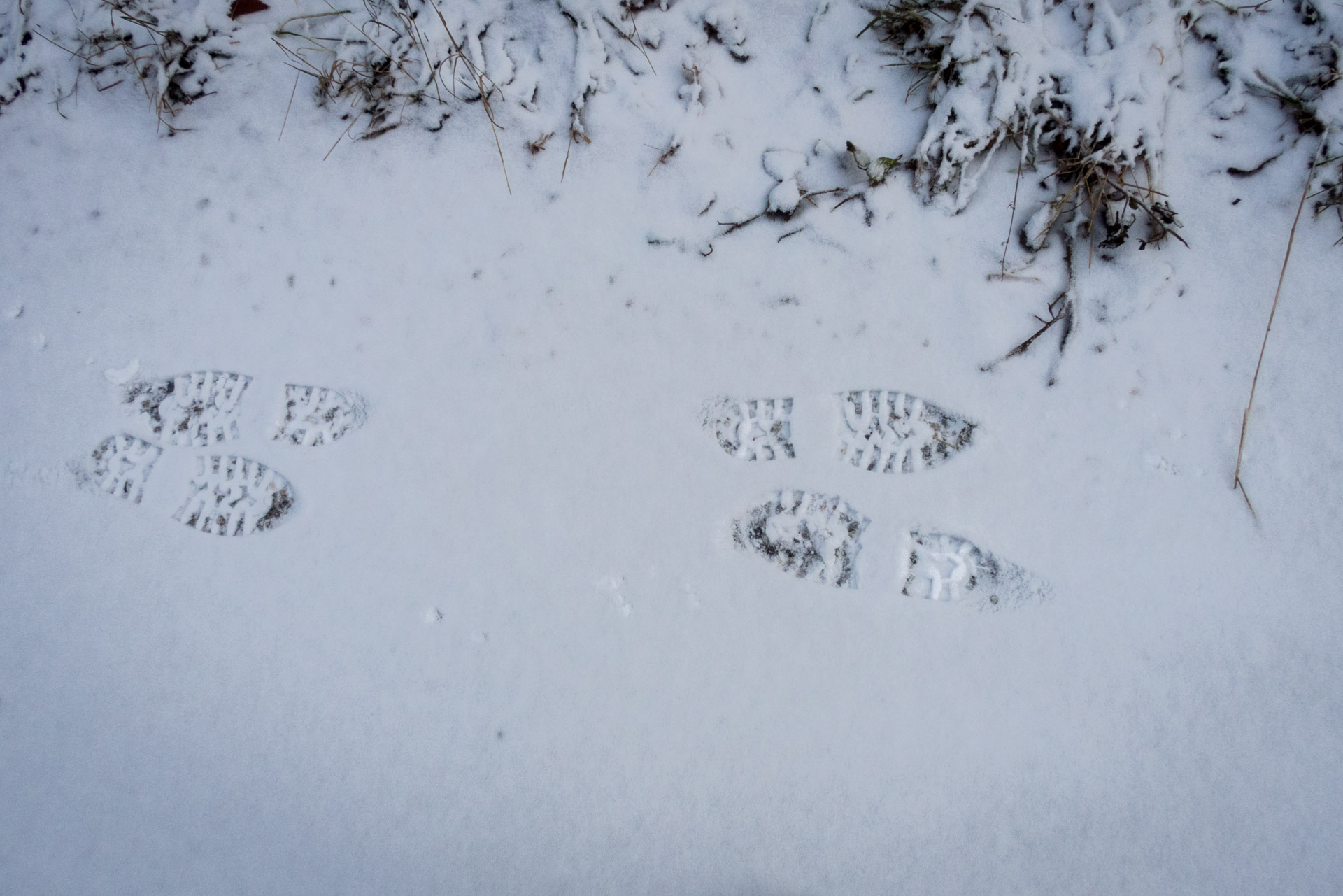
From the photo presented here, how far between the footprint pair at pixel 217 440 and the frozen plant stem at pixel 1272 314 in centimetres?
171

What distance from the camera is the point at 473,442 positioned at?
129 cm

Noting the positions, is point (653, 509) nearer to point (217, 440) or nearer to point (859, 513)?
point (859, 513)

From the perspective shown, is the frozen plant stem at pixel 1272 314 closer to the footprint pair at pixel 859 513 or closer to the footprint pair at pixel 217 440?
the footprint pair at pixel 859 513

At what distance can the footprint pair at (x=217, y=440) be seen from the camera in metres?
1.30

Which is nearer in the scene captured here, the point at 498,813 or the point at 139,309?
the point at 498,813

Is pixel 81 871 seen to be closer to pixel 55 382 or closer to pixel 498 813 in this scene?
pixel 498 813

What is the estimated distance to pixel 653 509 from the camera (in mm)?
1259

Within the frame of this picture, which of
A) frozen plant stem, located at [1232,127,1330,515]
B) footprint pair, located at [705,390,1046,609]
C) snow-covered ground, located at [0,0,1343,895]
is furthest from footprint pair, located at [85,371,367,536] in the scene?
frozen plant stem, located at [1232,127,1330,515]

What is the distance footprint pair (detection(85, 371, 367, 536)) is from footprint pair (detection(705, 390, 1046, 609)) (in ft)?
2.60

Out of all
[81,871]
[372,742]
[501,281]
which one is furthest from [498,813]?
[501,281]

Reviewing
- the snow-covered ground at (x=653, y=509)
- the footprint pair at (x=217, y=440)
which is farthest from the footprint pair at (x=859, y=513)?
the footprint pair at (x=217, y=440)

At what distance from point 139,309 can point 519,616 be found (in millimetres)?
1023

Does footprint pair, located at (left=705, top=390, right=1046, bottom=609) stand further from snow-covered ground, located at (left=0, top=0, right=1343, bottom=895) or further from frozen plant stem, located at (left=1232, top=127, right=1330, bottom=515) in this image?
frozen plant stem, located at (left=1232, top=127, right=1330, bottom=515)

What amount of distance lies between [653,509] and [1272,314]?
124cm
